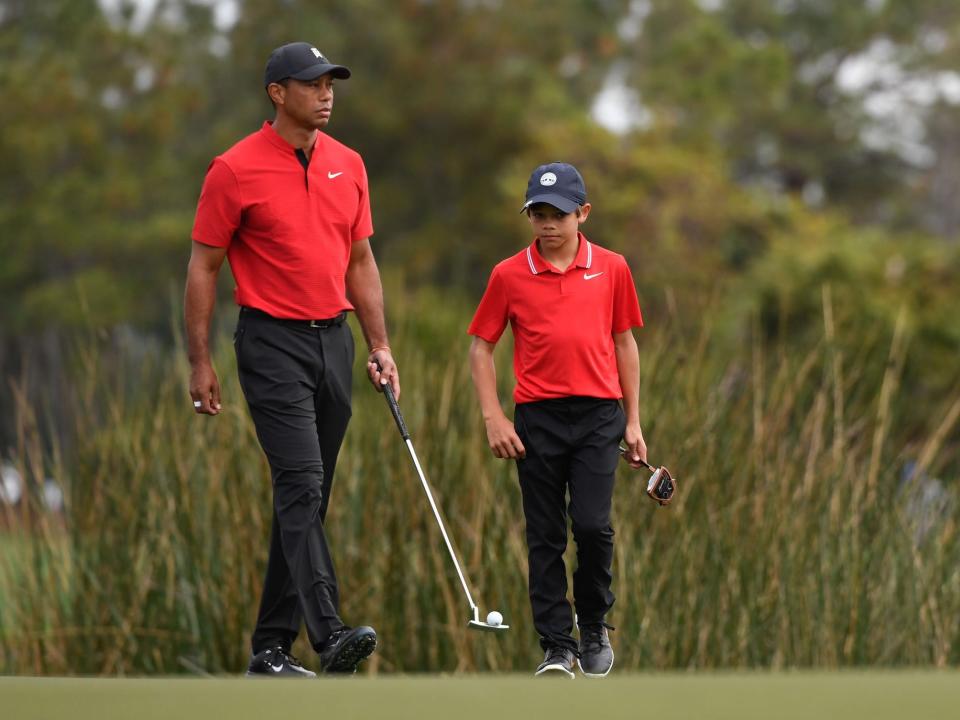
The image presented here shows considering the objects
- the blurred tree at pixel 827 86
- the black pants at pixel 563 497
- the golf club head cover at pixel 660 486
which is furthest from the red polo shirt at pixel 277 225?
the blurred tree at pixel 827 86

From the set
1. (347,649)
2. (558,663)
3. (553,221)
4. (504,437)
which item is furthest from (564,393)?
(347,649)

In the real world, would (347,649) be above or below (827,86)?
below

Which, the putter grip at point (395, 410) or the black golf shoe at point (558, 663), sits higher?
the putter grip at point (395, 410)

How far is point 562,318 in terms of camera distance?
4.62 m

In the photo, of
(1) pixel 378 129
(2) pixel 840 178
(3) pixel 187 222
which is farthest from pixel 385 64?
(2) pixel 840 178

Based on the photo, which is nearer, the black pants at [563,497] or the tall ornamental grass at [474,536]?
the black pants at [563,497]

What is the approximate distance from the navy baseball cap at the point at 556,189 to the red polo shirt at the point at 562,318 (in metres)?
0.18

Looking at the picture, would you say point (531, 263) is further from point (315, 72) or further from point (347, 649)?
point (347, 649)

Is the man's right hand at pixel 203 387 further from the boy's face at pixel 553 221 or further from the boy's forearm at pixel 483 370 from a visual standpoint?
the boy's face at pixel 553 221

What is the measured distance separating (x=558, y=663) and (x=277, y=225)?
1.41 m

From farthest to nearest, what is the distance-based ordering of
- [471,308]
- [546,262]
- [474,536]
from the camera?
[471,308] < [474,536] < [546,262]

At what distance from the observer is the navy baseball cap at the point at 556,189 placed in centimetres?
455

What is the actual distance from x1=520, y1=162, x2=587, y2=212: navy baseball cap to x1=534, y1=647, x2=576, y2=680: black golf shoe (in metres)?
1.19

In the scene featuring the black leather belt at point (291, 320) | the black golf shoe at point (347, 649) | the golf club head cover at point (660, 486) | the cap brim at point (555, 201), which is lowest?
the black golf shoe at point (347, 649)
